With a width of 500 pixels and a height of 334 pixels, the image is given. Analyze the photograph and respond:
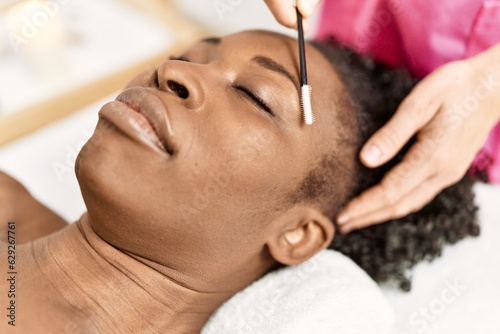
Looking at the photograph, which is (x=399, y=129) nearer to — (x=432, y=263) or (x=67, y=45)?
(x=432, y=263)

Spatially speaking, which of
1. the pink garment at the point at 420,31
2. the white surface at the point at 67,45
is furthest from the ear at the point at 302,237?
the white surface at the point at 67,45

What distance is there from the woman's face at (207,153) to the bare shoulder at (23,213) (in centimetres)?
35

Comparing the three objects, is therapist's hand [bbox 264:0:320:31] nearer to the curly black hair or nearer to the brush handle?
the brush handle

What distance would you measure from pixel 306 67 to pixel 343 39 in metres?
0.54

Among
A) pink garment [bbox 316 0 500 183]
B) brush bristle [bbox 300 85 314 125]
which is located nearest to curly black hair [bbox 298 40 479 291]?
pink garment [bbox 316 0 500 183]

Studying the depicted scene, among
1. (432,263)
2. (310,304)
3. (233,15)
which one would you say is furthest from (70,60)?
(432,263)

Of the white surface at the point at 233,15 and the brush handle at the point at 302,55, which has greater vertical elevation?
the brush handle at the point at 302,55

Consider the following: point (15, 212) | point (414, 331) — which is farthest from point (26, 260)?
point (414, 331)

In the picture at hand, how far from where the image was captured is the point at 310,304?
1.20 m

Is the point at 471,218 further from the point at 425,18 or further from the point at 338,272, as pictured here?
the point at 425,18

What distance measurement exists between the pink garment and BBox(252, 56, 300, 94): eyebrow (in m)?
0.51

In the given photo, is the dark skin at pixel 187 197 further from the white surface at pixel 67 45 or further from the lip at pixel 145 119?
the white surface at pixel 67 45

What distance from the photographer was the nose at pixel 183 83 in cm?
103

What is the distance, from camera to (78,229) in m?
1.17
